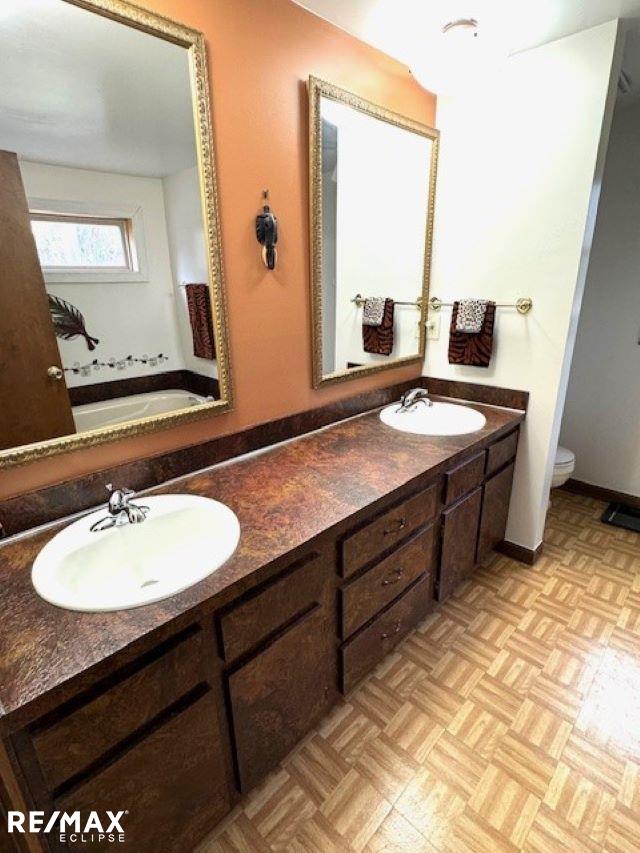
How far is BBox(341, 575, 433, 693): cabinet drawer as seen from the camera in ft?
4.36

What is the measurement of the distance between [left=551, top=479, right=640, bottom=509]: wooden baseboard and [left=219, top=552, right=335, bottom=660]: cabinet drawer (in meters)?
2.37

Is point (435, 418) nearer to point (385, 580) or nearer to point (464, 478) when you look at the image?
point (464, 478)

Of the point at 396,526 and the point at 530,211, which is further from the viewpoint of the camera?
the point at 530,211

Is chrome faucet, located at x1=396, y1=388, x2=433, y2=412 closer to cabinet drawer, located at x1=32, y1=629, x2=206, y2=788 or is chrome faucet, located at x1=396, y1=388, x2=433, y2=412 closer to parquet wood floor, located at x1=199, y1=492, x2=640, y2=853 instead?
parquet wood floor, located at x1=199, y1=492, x2=640, y2=853

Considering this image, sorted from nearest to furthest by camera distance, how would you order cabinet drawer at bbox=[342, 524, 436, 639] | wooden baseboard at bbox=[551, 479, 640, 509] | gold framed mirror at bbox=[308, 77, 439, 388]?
cabinet drawer at bbox=[342, 524, 436, 639] → gold framed mirror at bbox=[308, 77, 439, 388] → wooden baseboard at bbox=[551, 479, 640, 509]

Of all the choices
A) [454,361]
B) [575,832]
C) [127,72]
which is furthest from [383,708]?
[127,72]

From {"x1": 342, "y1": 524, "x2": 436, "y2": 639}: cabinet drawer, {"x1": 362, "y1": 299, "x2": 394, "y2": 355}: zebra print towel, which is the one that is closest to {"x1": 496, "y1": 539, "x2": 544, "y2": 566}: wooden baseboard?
{"x1": 342, "y1": 524, "x2": 436, "y2": 639}: cabinet drawer

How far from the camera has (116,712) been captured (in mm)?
768

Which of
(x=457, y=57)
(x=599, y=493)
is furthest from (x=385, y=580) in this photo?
(x=599, y=493)

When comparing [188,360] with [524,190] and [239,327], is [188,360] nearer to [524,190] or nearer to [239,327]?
[239,327]

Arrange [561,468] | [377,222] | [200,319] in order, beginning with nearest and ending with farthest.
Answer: [200,319] → [377,222] → [561,468]

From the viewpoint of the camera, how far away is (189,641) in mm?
848

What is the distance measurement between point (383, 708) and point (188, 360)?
134 centimetres
